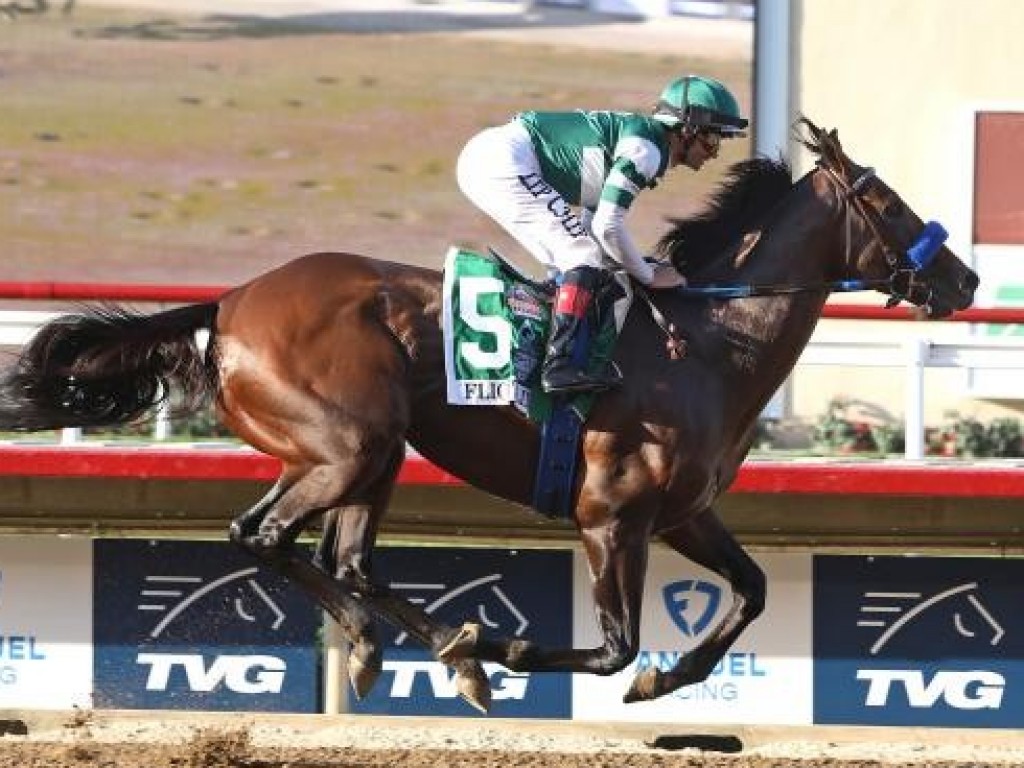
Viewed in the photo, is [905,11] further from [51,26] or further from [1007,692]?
[1007,692]

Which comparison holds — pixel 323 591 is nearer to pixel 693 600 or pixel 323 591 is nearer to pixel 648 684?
pixel 648 684

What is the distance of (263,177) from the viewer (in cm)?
1211

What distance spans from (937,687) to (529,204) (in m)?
2.58

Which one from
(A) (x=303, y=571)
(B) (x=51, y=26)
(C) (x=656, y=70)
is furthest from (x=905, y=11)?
Answer: (A) (x=303, y=571)

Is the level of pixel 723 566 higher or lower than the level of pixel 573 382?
lower

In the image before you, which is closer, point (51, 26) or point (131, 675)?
point (131, 675)

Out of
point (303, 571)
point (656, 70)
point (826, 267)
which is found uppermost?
point (656, 70)

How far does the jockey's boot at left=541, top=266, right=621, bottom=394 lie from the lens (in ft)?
19.5

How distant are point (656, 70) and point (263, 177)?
222cm

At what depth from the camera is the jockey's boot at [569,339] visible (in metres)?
5.93

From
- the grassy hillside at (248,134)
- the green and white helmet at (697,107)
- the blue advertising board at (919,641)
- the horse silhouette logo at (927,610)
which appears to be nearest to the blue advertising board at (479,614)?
the blue advertising board at (919,641)

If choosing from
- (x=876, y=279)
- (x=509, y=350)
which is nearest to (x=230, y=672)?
(x=509, y=350)

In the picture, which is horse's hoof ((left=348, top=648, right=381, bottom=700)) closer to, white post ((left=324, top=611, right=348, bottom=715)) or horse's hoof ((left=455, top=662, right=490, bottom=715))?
horse's hoof ((left=455, top=662, right=490, bottom=715))

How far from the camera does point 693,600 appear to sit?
25.1 feet
